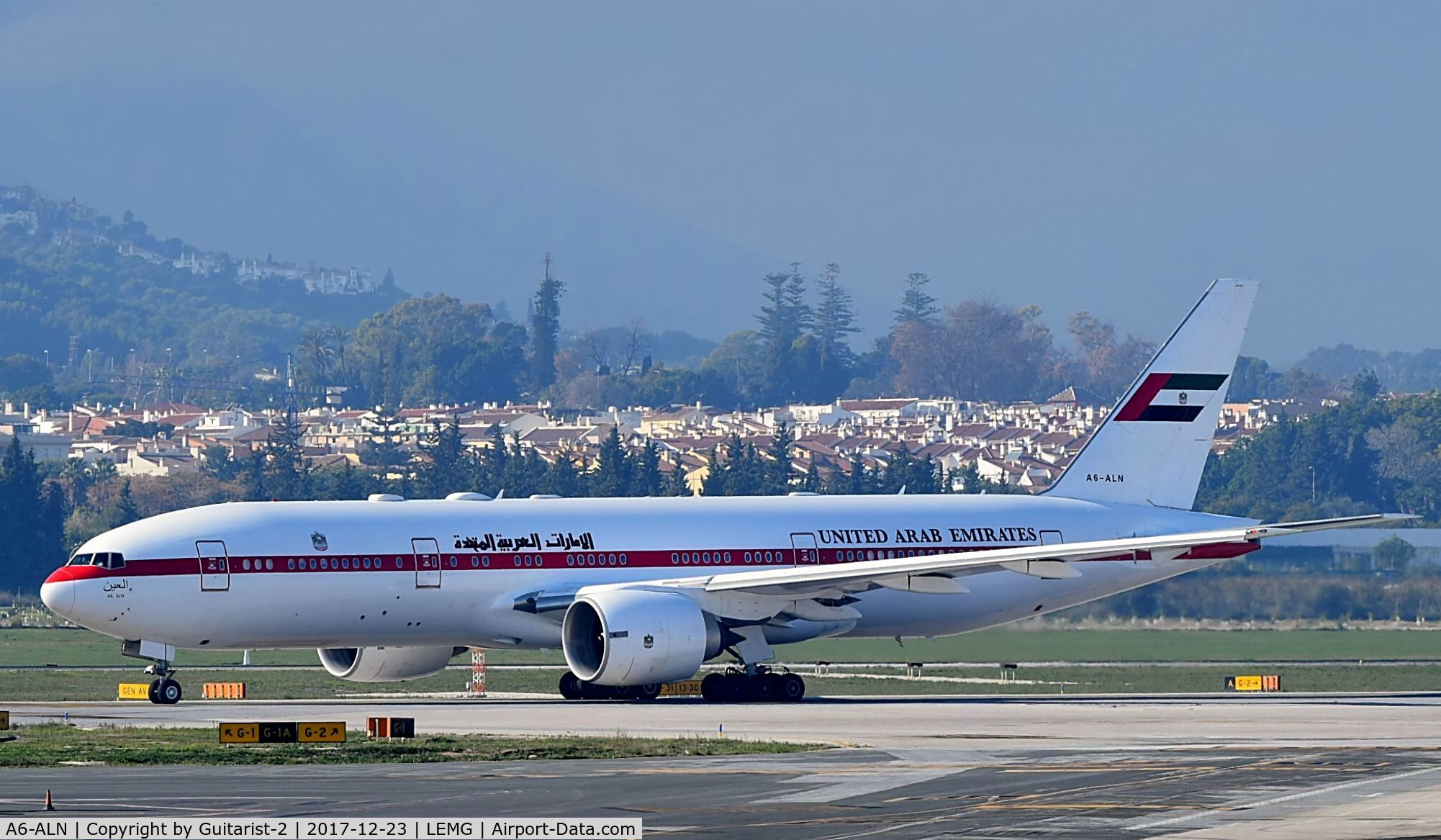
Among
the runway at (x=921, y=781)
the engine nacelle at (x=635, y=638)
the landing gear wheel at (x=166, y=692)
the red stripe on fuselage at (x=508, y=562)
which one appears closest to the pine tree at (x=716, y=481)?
the red stripe on fuselage at (x=508, y=562)

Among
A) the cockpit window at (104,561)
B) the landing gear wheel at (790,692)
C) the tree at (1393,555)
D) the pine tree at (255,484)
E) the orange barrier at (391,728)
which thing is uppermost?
the pine tree at (255,484)

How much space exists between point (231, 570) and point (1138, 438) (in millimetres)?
21825

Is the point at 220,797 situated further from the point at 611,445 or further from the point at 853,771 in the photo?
the point at 611,445

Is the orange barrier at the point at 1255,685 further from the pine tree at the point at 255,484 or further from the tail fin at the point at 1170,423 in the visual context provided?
the pine tree at the point at 255,484

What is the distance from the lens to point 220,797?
94.5ft

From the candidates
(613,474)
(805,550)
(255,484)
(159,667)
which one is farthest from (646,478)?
(159,667)

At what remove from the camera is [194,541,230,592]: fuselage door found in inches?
1892

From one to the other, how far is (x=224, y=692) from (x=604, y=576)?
9040 millimetres

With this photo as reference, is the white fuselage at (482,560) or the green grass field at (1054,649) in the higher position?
the white fuselage at (482,560)

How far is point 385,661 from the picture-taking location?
173 feet

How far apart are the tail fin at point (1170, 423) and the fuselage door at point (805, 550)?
8303 millimetres

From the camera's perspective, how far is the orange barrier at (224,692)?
52719 mm

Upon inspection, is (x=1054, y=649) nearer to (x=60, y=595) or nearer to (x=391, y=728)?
(x=60, y=595)

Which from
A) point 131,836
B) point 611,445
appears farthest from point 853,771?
Result: point 611,445
